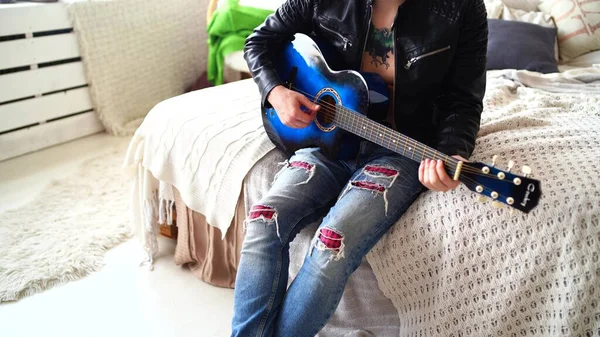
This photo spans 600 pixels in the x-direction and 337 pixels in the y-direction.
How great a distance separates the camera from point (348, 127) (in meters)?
1.20

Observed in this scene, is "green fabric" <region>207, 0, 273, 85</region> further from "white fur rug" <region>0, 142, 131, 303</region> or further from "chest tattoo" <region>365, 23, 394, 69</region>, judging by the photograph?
"chest tattoo" <region>365, 23, 394, 69</region>

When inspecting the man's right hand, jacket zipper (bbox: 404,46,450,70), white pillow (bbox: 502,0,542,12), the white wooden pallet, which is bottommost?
the white wooden pallet

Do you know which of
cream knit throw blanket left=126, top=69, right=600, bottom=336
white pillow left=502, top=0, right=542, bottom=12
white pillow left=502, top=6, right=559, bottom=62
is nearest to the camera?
cream knit throw blanket left=126, top=69, right=600, bottom=336

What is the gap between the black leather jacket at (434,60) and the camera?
117cm

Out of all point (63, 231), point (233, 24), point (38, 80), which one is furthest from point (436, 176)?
point (38, 80)

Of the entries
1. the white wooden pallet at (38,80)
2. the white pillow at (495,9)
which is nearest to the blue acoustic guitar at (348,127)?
the white pillow at (495,9)

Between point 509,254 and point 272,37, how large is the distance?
0.81 meters

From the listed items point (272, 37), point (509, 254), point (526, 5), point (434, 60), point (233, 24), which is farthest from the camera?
point (233, 24)

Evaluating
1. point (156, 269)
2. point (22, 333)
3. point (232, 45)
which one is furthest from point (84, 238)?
point (232, 45)

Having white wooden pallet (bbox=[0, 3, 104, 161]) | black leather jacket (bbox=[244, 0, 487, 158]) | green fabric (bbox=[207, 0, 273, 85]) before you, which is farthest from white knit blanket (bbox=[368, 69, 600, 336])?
white wooden pallet (bbox=[0, 3, 104, 161])

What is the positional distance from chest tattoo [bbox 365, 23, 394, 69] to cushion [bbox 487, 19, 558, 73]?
3.22 feet

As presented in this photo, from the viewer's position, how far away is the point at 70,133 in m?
2.68

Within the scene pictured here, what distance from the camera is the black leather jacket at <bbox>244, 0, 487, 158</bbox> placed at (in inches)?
46.1

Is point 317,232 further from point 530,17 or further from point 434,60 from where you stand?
point 530,17
